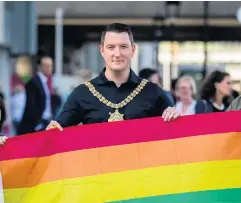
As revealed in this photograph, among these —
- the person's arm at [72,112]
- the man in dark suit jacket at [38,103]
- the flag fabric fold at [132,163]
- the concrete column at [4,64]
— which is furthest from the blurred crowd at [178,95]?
the concrete column at [4,64]

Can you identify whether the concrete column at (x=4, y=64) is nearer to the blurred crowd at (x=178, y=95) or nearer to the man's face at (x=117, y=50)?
the blurred crowd at (x=178, y=95)

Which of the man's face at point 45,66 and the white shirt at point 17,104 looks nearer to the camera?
the man's face at point 45,66

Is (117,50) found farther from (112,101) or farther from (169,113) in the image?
(169,113)

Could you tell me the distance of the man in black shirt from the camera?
457 cm

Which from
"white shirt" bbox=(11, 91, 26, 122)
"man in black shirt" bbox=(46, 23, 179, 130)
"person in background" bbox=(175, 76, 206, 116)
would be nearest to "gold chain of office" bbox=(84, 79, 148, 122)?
"man in black shirt" bbox=(46, 23, 179, 130)

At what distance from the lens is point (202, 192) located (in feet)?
14.9

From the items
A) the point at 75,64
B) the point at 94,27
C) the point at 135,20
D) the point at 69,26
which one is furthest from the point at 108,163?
the point at 75,64

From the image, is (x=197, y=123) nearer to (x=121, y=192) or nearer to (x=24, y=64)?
(x=121, y=192)

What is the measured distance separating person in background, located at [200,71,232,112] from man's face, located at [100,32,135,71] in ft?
10.5

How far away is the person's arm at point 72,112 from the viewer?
4684 mm

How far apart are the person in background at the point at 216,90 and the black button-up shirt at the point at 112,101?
303 cm

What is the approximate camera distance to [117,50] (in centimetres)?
454

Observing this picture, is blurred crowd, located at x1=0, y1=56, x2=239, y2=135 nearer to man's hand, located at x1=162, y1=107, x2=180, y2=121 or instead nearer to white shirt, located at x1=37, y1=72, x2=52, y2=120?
white shirt, located at x1=37, y1=72, x2=52, y2=120

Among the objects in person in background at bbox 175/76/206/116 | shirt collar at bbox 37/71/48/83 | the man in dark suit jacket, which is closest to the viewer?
person in background at bbox 175/76/206/116
